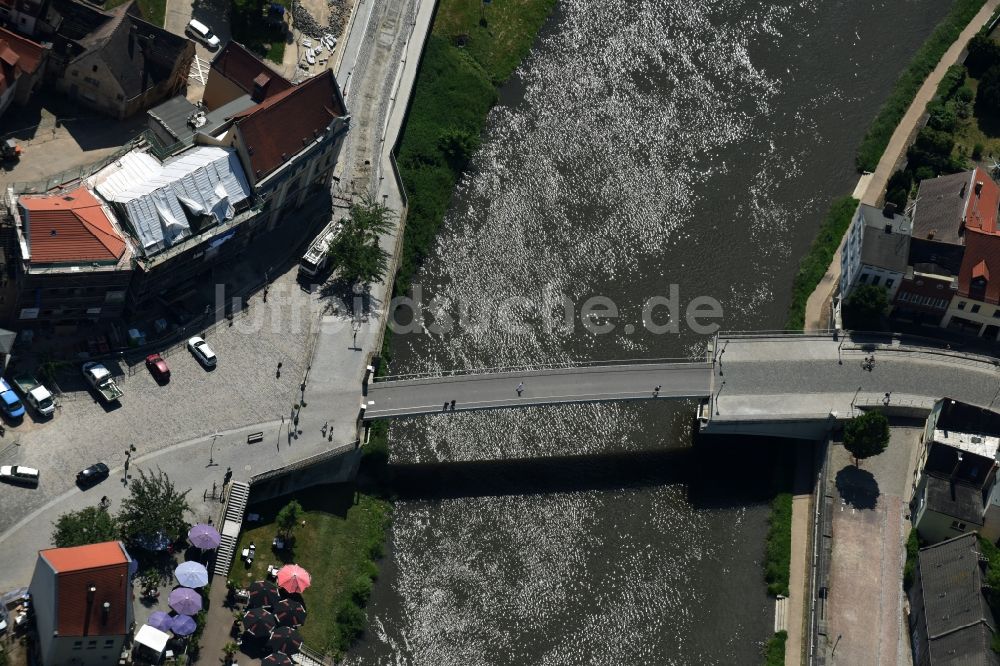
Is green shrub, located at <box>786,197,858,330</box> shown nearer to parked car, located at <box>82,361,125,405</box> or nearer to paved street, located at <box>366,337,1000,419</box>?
paved street, located at <box>366,337,1000,419</box>

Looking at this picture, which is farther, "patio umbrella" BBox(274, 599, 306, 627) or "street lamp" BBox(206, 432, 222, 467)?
"street lamp" BBox(206, 432, 222, 467)

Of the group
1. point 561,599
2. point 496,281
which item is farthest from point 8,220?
point 561,599

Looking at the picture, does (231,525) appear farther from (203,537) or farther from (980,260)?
(980,260)

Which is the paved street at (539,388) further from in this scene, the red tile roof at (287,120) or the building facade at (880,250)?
the red tile roof at (287,120)

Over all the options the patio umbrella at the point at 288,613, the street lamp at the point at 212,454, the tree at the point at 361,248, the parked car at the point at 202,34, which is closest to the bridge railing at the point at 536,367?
the tree at the point at 361,248

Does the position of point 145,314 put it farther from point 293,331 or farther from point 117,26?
point 117,26

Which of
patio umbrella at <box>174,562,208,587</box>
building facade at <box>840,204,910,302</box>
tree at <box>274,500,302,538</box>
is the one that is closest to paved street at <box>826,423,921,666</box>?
building facade at <box>840,204,910,302</box>

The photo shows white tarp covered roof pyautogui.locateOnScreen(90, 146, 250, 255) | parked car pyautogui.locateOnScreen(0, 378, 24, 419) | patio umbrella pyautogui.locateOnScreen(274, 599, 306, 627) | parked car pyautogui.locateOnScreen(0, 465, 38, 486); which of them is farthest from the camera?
white tarp covered roof pyautogui.locateOnScreen(90, 146, 250, 255)
